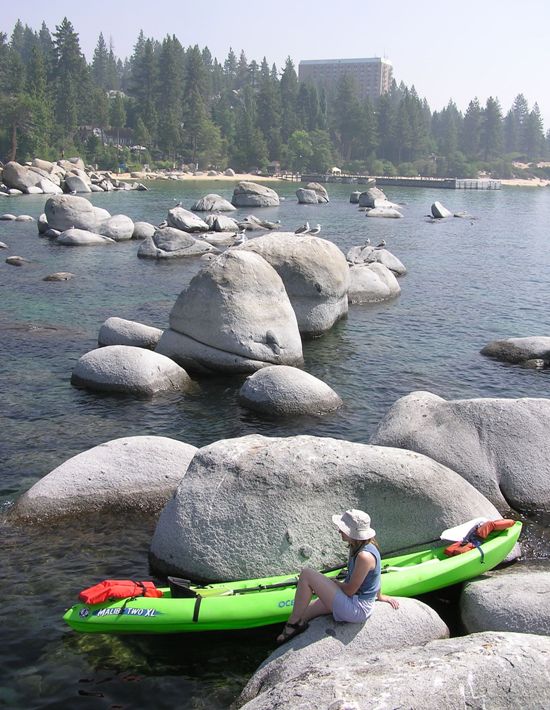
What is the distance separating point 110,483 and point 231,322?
25.8ft

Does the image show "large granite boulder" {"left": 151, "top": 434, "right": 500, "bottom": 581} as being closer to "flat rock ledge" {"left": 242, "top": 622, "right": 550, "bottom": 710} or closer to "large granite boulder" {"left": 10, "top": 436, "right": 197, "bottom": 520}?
"large granite boulder" {"left": 10, "top": 436, "right": 197, "bottom": 520}

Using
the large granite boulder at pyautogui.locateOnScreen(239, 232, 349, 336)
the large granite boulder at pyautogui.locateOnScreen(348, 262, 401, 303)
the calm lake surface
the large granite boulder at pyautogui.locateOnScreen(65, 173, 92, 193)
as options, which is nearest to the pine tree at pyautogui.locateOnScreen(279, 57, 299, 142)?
the large granite boulder at pyautogui.locateOnScreen(65, 173, 92, 193)

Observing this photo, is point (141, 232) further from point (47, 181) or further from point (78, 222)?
point (47, 181)

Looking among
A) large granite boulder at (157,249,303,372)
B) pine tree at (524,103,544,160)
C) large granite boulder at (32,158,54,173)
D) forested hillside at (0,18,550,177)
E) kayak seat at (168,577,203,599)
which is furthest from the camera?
pine tree at (524,103,544,160)

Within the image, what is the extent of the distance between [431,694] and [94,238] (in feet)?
130

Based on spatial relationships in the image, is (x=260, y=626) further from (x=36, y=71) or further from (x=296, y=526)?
(x=36, y=71)

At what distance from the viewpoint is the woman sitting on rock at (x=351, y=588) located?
8.50m

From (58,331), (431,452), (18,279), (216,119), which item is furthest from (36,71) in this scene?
(431,452)

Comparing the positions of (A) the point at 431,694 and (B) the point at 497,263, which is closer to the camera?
(A) the point at 431,694

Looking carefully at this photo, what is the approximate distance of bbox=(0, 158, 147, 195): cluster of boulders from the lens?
77062 millimetres

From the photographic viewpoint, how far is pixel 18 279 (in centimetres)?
3206

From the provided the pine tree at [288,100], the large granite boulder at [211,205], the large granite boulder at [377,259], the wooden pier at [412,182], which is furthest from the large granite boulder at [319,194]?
the pine tree at [288,100]

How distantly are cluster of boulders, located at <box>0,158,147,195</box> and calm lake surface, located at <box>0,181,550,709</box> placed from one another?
1255 inches

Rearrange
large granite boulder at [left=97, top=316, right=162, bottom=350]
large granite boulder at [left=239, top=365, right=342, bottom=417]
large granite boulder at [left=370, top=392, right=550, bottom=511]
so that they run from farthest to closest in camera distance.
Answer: large granite boulder at [left=97, top=316, right=162, bottom=350] < large granite boulder at [left=239, top=365, right=342, bottom=417] < large granite boulder at [left=370, top=392, right=550, bottom=511]
